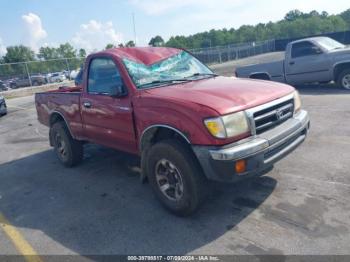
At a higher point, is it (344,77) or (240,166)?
(240,166)

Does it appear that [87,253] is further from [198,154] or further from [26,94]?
[26,94]

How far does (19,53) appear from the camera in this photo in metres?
69.8

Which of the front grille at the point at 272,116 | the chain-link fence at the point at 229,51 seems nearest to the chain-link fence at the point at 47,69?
the chain-link fence at the point at 229,51

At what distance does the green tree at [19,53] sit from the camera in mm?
66875

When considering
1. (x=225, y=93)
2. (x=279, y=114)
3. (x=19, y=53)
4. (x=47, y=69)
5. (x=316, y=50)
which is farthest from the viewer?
(x=19, y=53)

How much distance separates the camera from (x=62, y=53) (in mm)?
79312

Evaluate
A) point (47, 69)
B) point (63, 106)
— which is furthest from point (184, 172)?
point (47, 69)

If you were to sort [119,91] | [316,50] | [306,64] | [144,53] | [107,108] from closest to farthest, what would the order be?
[119,91], [107,108], [144,53], [316,50], [306,64]

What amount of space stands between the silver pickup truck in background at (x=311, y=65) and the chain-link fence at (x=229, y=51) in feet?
72.0

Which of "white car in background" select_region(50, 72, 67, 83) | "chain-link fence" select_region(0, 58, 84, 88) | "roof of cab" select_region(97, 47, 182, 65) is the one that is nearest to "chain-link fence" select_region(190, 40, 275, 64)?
"chain-link fence" select_region(0, 58, 84, 88)

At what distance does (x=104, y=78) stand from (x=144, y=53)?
0.67 metres

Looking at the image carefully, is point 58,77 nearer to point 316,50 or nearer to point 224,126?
point 316,50

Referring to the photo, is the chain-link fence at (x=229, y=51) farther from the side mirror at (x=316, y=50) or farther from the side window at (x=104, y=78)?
the side window at (x=104, y=78)

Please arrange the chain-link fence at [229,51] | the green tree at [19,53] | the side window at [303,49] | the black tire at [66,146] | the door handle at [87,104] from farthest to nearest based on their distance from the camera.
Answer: the green tree at [19,53]
the chain-link fence at [229,51]
the side window at [303,49]
the black tire at [66,146]
the door handle at [87,104]
